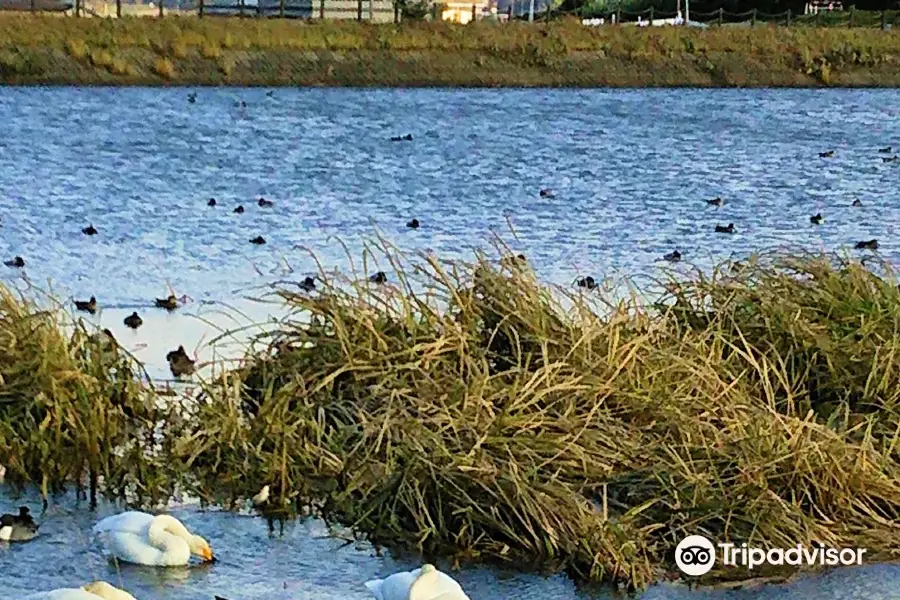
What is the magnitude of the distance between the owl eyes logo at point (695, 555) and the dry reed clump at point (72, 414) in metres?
2.02

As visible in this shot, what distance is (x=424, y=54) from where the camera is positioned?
43812 mm

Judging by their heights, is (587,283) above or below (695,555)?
above

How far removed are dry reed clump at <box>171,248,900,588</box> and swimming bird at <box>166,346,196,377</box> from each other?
57cm

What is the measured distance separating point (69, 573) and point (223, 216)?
32.1 ft

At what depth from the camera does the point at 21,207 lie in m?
16.2

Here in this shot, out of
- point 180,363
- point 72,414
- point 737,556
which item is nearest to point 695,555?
point 737,556

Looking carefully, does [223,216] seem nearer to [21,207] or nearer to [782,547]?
[21,207]

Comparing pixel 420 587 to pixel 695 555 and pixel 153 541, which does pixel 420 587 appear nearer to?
pixel 153 541

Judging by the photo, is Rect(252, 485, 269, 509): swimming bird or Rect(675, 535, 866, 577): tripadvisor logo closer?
Rect(675, 535, 866, 577): tripadvisor logo

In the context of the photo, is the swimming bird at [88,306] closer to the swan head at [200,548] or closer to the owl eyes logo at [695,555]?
the swan head at [200,548]

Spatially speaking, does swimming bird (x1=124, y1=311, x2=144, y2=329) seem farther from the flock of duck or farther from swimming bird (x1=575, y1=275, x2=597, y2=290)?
the flock of duck

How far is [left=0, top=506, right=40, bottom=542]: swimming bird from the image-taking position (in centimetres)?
651

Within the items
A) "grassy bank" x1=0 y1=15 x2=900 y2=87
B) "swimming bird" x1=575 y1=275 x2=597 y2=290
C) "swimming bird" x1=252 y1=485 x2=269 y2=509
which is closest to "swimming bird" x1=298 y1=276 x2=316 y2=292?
"swimming bird" x1=575 y1=275 x2=597 y2=290

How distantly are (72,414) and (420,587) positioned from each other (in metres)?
2.31
